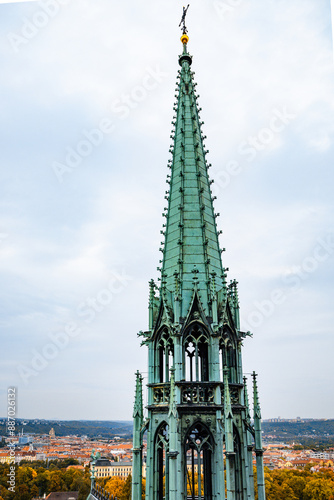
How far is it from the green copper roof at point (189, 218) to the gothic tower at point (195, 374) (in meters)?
0.04

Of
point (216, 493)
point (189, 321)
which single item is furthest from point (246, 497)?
point (189, 321)

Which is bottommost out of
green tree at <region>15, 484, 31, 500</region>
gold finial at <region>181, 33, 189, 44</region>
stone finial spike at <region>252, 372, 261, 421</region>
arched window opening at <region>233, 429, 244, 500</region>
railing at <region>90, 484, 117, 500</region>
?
green tree at <region>15, 484, 31, 500</region>

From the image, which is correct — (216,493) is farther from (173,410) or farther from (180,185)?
(180,185)

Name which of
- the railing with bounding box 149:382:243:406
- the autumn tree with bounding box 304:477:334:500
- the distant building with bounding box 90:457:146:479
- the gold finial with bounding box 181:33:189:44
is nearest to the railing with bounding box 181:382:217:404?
the railing with bounding box 149:382:243:406

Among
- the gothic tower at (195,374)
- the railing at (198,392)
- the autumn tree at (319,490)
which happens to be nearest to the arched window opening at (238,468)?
the gothic tower at (195,374)

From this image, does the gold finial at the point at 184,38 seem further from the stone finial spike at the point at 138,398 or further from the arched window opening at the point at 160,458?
the arched window opening at the point at 160,458

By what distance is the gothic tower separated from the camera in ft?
51.4

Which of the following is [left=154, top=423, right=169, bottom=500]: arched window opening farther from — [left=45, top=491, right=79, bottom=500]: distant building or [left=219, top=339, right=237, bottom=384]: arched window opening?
[left=45, top=491, right=79, bottom=500]: distant building

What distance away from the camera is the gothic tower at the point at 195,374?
15680mm

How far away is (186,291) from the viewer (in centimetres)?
1759

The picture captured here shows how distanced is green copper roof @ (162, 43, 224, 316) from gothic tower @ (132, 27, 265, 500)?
Result: 43 mm

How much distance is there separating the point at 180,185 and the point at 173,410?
9238 mm

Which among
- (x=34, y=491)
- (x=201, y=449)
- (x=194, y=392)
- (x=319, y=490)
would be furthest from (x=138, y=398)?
(x=34, y=491)

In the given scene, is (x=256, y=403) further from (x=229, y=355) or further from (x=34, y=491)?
(x=34, y=491)
